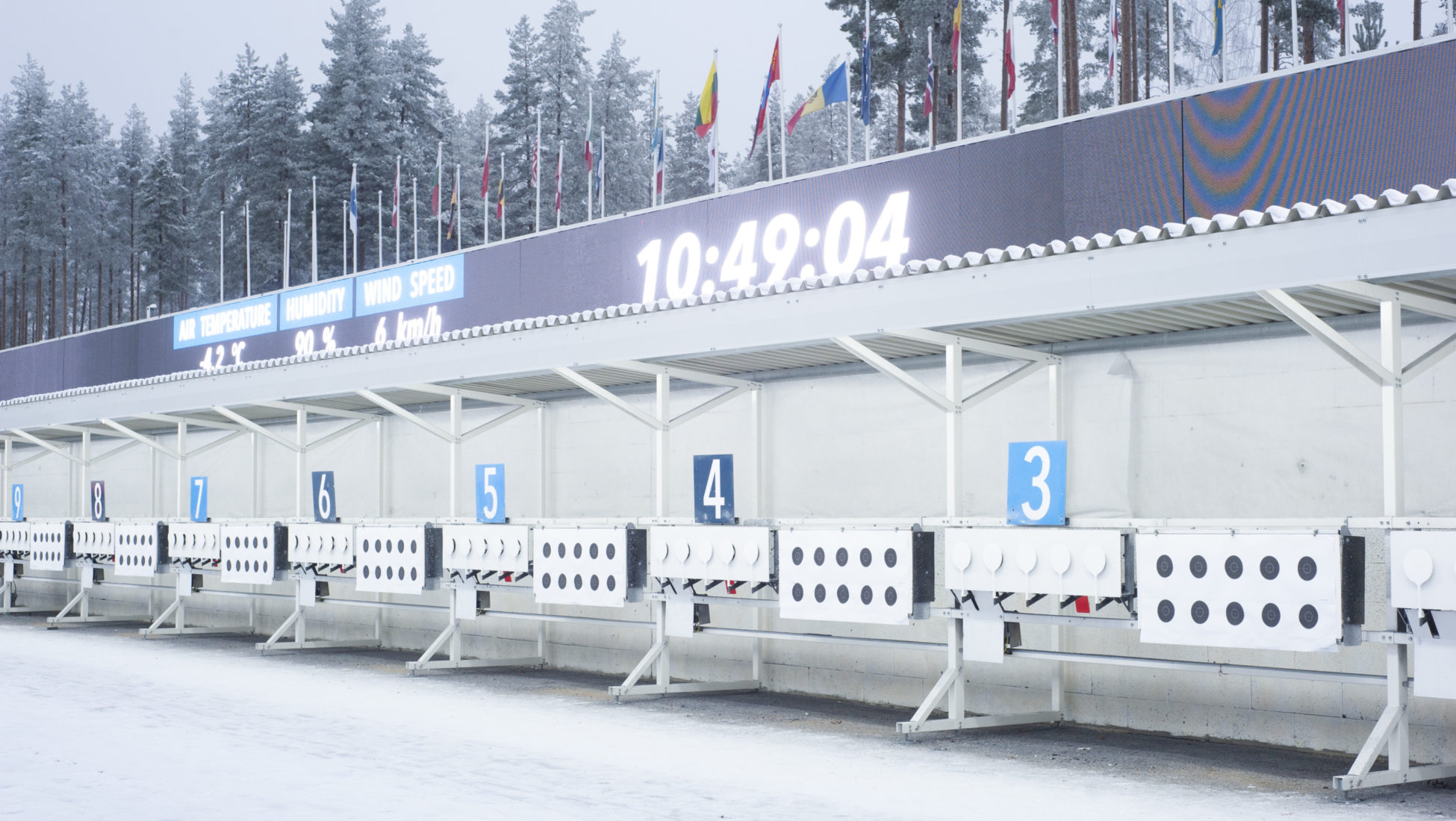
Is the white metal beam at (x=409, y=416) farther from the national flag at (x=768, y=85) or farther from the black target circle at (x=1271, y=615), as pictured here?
the national flag at (x=768, y=85)

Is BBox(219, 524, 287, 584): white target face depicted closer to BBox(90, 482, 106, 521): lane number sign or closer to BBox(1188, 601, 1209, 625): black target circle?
BBox(90, 482, 106, 521): lane number sign

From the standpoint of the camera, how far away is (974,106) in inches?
1917

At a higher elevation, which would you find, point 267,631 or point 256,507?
point 256,507

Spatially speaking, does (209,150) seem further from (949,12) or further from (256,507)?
(256,507)

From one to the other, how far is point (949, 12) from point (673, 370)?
30.6m

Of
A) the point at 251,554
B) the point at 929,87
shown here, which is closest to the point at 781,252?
the point at 251,554

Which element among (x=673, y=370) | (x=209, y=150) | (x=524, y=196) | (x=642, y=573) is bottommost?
(x=642, y=573)

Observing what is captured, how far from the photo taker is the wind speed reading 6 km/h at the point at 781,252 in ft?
48.0

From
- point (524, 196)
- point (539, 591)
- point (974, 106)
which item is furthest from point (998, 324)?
point (524, 196)

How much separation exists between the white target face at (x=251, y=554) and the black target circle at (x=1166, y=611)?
1123 cm

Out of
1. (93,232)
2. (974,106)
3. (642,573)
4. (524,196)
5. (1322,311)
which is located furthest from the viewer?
(93,232)

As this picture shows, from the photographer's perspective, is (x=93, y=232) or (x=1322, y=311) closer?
(x=1322, y=311)

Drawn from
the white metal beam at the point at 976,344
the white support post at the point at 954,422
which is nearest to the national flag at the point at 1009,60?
the white metal beam at the point at 976,344

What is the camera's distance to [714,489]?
39.1 feet
